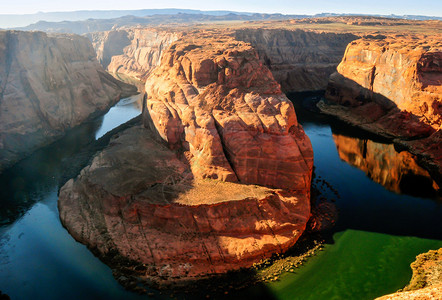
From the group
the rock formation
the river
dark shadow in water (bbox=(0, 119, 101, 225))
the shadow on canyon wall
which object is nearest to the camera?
the river

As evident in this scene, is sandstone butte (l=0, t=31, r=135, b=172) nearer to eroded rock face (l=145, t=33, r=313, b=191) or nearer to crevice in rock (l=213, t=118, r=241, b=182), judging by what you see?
eroded rock face (l=145, t=33, r=313, b=191)

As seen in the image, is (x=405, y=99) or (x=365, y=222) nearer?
(x=365, y=222)

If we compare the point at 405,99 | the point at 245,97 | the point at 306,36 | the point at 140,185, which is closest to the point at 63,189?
the point at 140,185

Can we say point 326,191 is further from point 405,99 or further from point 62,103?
point 62,103

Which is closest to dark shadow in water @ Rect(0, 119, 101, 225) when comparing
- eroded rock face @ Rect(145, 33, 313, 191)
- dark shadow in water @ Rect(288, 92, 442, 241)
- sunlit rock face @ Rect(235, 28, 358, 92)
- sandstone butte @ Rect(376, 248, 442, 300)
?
eroded rock face @ Rect(145, 33, 313, 191)

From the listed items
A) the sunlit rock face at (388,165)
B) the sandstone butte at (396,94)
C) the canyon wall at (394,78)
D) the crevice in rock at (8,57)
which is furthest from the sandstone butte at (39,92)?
the canyon wall at (394,78)
